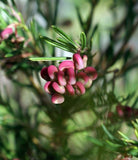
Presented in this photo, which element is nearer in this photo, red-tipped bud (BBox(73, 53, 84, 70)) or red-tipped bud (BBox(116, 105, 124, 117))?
red-tipped bud (BBox(73, 53, 84, 70))

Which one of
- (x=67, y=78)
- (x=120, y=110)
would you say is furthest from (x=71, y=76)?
(x=120, y=110)

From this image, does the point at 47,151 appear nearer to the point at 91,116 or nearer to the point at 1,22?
the point at 91,116

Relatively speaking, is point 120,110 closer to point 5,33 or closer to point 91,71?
point 91,71

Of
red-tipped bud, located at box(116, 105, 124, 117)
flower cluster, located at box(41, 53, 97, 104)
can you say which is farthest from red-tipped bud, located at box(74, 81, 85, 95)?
red-tipped bud, located at box(116, 105, 124, 117)

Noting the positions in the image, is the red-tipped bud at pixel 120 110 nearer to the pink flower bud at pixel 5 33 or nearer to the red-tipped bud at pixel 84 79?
the red-tipped bud at pixel 84 79

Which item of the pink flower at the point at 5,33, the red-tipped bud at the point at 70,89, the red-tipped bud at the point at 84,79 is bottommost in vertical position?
the red-tipped bud at the point at 70,89

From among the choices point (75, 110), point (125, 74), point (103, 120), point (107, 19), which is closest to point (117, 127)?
point (103, 120)

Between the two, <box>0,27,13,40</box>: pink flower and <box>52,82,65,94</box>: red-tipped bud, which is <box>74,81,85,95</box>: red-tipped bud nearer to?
<box>52,82,65,94</box>: red-tipped bud

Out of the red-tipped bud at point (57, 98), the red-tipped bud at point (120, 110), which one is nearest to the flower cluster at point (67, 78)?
the red-tipped bud at point (57, 98)
